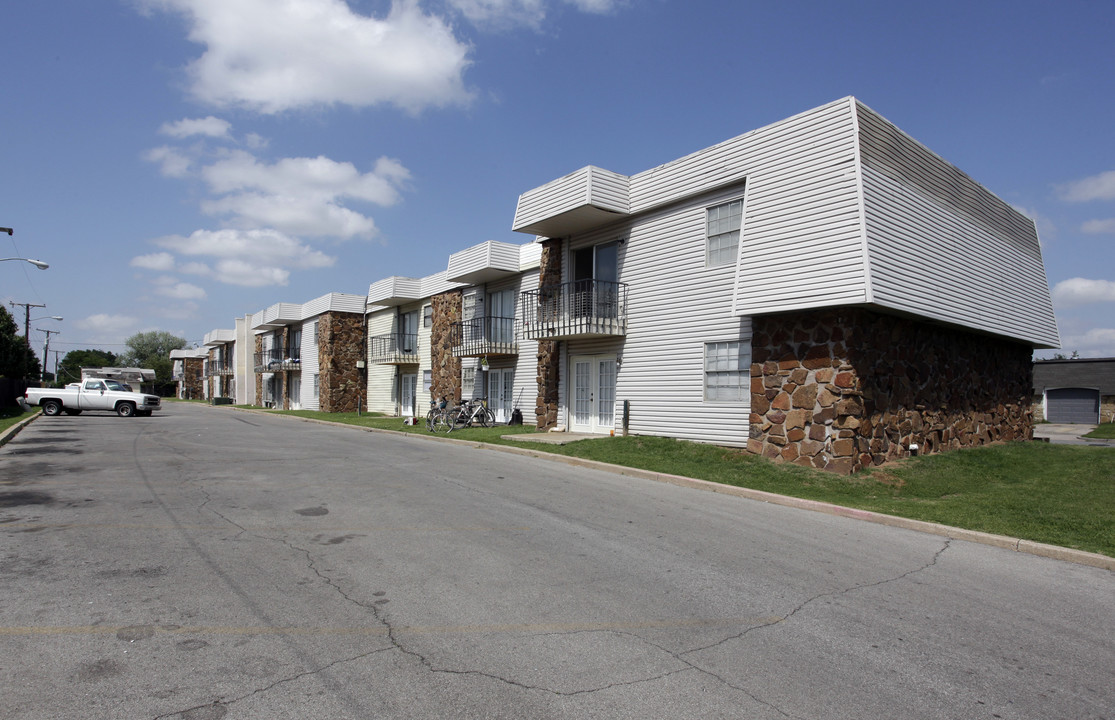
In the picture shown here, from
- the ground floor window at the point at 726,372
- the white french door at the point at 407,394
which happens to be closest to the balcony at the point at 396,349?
the white french door at the point at 407,394

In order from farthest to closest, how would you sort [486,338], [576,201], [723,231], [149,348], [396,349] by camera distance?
[149,348]
[396,349]
[486,338]
[576,201]
[723,231]

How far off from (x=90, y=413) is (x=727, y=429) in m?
33.2

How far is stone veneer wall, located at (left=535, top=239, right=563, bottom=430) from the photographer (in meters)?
21.2

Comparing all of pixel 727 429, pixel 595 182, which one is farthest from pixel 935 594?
pixel 595 182

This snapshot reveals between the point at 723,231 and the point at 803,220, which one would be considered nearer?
the point at 803,220

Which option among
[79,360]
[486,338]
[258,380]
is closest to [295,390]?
[258,380]

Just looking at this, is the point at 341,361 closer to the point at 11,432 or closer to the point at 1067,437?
the point at 11,432

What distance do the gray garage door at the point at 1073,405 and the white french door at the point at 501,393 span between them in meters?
36.7

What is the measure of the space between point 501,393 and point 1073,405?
122ft

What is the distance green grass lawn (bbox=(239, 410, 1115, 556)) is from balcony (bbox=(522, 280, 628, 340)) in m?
3.13

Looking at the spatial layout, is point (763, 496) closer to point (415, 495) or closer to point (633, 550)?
point (633, 550)

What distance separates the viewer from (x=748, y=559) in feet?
22.3

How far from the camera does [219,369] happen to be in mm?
69438

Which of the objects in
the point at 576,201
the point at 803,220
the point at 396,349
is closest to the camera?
the point at 803,220
